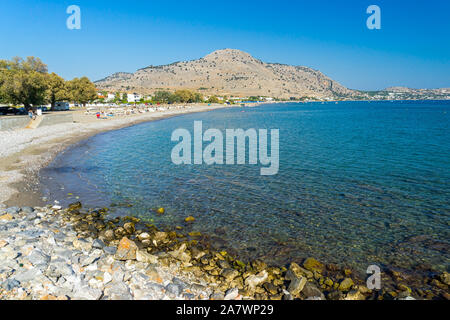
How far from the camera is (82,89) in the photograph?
318ft

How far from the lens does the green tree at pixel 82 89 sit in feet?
307

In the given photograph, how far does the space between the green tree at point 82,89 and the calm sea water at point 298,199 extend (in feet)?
255

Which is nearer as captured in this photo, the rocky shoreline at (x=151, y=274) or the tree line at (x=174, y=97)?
the rocky shoreline at (x=151, y=274)

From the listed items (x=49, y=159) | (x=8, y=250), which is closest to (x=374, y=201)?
(x=8, y=250)

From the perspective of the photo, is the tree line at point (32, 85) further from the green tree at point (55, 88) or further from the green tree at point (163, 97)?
the green tree at point (163, 97)

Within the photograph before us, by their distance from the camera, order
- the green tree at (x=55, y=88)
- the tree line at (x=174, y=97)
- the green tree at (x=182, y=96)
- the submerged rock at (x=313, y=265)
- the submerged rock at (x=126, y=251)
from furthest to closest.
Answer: the green tree at (x=182, y=96)
the tree line at (x=174, y=97)
the green tree at (x=55, y=88)
the submerged rock at (x=313, y=265)
the submerged rock at (x=126, y=251)

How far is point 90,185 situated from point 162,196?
19.4ft

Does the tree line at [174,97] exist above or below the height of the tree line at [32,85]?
above

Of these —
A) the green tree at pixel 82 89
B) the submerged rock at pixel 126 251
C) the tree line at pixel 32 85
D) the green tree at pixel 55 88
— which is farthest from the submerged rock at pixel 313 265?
the green tree at pixel 82 89

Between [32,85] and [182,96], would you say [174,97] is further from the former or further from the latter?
[32,85]

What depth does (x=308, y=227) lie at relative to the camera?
1253cm

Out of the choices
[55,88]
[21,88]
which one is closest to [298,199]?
[21,88]

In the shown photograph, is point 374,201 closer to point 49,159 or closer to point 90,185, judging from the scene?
point 90,185

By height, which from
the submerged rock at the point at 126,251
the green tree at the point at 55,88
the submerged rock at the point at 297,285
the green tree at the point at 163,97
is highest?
the green tree at the point at 163,97
